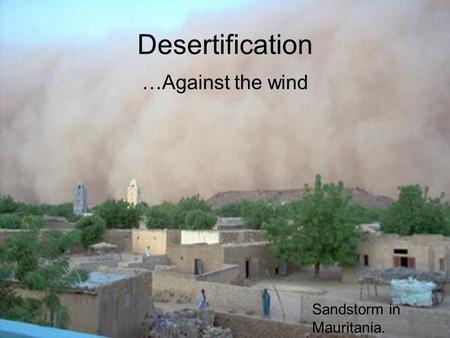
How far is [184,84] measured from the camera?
494 centimetres

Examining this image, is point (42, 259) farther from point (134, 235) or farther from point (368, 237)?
point (134, 235)

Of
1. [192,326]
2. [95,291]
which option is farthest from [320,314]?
[95,291]

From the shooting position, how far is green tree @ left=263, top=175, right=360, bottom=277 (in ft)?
37.2

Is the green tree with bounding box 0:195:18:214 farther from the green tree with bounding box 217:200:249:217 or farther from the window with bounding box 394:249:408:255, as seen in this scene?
the window with bounding box 394:249:408:255

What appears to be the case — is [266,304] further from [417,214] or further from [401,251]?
[417,214]

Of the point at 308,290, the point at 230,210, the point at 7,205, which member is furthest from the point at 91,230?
the point at 230,210

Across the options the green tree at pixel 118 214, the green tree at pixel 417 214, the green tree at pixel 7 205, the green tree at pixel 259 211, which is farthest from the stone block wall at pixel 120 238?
the green tree at pixel 417 214

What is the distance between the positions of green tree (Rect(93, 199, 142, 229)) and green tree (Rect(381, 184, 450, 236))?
10109mm

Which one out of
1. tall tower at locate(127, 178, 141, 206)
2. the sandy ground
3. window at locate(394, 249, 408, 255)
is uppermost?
tall tower at locate(127, 178, 141, 206)

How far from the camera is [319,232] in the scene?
11.6 m

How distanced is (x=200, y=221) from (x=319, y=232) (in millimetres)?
10294

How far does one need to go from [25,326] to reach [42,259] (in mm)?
2939

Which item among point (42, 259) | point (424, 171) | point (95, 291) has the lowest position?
point (95, 291)

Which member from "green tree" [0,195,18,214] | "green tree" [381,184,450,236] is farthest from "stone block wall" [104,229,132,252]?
"green tree" [381,184,450,236]
